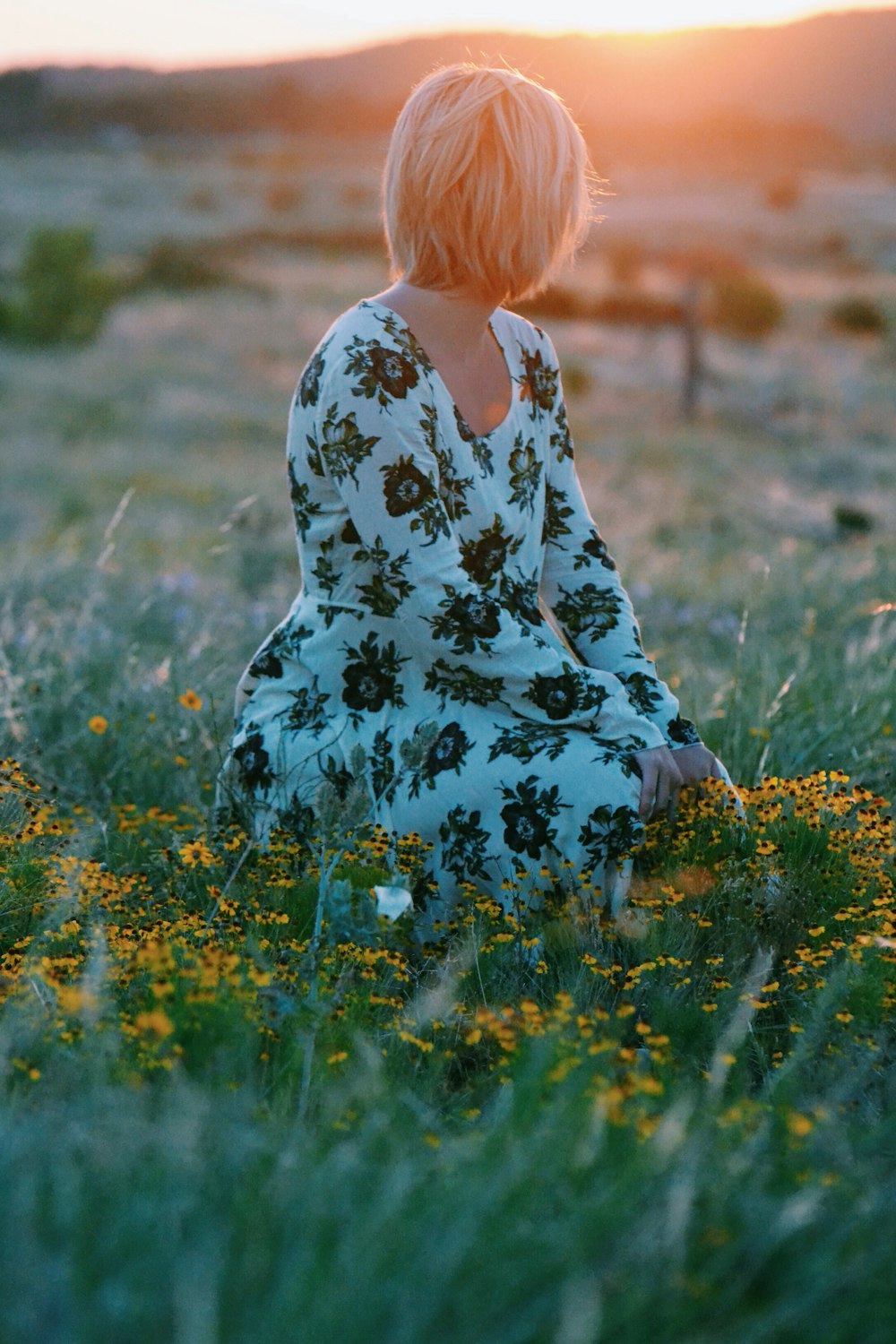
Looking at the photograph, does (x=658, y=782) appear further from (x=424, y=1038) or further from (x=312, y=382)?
(x=312, y=382)

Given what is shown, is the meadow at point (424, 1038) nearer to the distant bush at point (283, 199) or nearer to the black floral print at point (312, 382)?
the black floral print at point (312, 382)

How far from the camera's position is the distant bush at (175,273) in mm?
28156

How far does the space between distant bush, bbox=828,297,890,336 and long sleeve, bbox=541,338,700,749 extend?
79.3 ft

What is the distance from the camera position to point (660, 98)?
3452 inches

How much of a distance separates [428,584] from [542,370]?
2.57ft

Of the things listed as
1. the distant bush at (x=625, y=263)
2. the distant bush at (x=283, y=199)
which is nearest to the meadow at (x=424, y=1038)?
the distant bush at (x=625, y=263)

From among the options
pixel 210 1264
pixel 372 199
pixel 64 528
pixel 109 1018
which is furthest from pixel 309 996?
pixel 372 199

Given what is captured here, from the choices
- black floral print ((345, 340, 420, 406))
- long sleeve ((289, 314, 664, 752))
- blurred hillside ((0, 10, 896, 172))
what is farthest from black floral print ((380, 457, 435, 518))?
blurred hillside ((0, 10, 896, 172))

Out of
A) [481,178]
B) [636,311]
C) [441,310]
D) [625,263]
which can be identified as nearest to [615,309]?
[636,311]

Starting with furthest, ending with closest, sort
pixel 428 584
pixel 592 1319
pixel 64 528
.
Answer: pixel 64 528, pixel 428 584, pixel 592 1319

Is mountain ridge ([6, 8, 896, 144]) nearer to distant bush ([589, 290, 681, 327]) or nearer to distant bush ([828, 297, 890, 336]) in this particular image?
distant bush ([589, 290, 681, 327])

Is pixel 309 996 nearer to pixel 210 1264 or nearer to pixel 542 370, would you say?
pixel 210 1264

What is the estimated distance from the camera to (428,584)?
8.49 feet

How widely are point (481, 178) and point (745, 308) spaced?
2328 centimetres
